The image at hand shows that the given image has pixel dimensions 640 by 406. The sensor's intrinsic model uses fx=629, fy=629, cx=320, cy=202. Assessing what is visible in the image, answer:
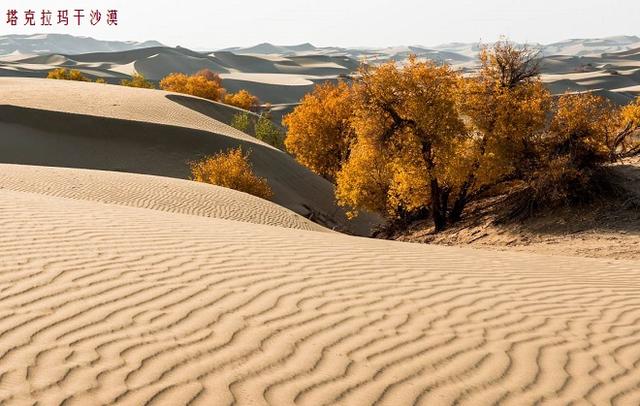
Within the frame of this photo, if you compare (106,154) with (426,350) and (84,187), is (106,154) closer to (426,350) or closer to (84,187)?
(84,187)

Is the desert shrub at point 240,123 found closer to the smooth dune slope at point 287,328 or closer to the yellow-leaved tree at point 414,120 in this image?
the yellow-leaved tree at point 414,120

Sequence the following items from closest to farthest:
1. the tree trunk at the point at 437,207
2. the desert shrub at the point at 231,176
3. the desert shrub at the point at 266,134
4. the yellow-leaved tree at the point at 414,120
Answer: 1. the yellow-leaved tree at the point at 414,120
2. the tree trunk at the point at 437,207
3. the desert shrub at the point at 231,176
4. the desert shrub at the point at 266,134

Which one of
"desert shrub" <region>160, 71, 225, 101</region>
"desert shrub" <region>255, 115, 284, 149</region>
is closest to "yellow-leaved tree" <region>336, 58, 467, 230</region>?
"desert shrub" <region>255, 115, 284, 149</region>

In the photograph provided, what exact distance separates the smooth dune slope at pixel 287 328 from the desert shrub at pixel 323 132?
27475 mm

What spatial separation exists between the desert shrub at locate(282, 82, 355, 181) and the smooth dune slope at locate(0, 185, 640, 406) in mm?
27475

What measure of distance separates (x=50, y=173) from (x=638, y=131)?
23663 mm

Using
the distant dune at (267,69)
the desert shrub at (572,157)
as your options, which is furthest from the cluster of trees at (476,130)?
the distant dune at (267,69)

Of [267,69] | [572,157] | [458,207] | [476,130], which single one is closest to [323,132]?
[458,207]

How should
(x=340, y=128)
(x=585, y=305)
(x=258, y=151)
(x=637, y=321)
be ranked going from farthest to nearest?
1. (x=340, y=128)
2. (x=258, y=151)
3. (x=585, y=305)
4. (x=637, y=321)

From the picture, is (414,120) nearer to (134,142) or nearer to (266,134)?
(134,142)

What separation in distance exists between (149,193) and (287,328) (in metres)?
14.0

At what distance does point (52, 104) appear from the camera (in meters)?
35.6

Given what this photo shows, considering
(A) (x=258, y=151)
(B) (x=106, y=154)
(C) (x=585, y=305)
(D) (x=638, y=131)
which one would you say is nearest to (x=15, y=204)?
(C) (x=585, y=305)

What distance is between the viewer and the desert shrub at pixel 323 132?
35.8 metres
